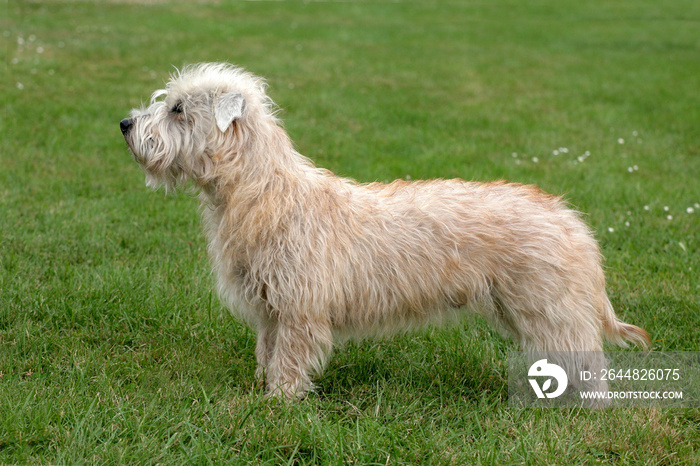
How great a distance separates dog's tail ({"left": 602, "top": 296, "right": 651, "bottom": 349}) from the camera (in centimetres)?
397

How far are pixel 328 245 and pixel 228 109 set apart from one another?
872 mm

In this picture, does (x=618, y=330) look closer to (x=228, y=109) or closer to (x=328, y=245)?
(x=328, y=245)

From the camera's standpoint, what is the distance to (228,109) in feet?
11.6

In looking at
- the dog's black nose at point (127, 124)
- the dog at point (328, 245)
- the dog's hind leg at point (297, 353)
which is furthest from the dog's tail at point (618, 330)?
the dog's black nose at point (127, 124)

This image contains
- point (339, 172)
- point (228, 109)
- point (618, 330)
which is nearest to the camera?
point (228, 109)

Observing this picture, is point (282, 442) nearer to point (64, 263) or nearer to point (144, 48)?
point (64, 263)

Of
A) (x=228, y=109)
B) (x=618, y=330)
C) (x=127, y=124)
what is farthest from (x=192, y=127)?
(x=618, y=330)

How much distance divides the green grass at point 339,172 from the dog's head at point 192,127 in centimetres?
119

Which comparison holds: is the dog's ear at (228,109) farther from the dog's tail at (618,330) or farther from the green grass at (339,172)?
the dog's tail at (618,330)

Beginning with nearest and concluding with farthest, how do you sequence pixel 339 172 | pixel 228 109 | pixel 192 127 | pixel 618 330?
pixel 228 109 → pixel 192 127 → pixel 618 330 → pixel 339 172

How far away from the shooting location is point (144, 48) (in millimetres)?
13766

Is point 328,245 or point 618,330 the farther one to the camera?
point 618,330

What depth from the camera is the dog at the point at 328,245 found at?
3.62m

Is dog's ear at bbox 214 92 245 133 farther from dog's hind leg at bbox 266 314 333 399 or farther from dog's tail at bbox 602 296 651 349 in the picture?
dog's tail at bbox 602 296 651 349
